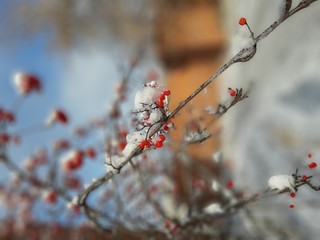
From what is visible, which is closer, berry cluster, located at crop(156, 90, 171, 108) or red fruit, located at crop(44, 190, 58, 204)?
berry cluster, located at crop(156, 90, 171, 108)

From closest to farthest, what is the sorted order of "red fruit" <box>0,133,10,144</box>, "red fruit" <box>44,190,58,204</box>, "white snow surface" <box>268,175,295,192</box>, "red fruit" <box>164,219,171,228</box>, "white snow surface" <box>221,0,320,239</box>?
1. "white snow surface" <box>268,175,295,192</box>
2. "red fruit" <box>164,219,171,228</box>
3. "red fruit" <box>0,133,10,144</box>
4. "red fruit" <box>44,190,58,204</box>
5. "white snow surface" <box>221,0,320,239</box>

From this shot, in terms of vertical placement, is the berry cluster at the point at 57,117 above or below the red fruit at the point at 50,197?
above

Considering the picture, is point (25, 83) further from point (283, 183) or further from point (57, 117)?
point (283, 183)

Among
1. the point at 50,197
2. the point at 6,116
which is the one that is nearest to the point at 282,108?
the point at 50,197

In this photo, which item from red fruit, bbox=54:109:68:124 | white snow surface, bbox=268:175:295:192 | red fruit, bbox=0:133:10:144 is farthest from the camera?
red fruit, bbox=54:109:68:124

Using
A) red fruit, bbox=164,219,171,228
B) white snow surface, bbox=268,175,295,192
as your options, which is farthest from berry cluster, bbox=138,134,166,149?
red fruit, bbox=164,219,171,228

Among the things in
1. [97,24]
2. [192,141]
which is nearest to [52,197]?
[192,141]

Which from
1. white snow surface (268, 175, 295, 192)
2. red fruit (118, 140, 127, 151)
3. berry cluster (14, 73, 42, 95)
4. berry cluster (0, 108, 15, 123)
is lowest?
white snow surface (268, 175, 295, 192)

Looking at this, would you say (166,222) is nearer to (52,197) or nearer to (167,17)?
(52,197)

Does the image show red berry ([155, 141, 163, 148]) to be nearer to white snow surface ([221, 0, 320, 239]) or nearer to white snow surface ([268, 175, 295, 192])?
white snow surface ([268, 175, 295, 192])

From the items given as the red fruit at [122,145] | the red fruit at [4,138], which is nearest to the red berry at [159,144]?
the red fruit at [122,145]

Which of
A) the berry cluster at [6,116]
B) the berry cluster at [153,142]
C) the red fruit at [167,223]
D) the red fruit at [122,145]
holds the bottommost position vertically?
the berry cluster at [153,142]

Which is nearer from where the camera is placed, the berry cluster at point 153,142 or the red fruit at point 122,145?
the berry cluster at point 153,142

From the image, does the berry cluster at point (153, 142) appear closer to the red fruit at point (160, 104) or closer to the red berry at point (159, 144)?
the red berry at point (159, 144)
